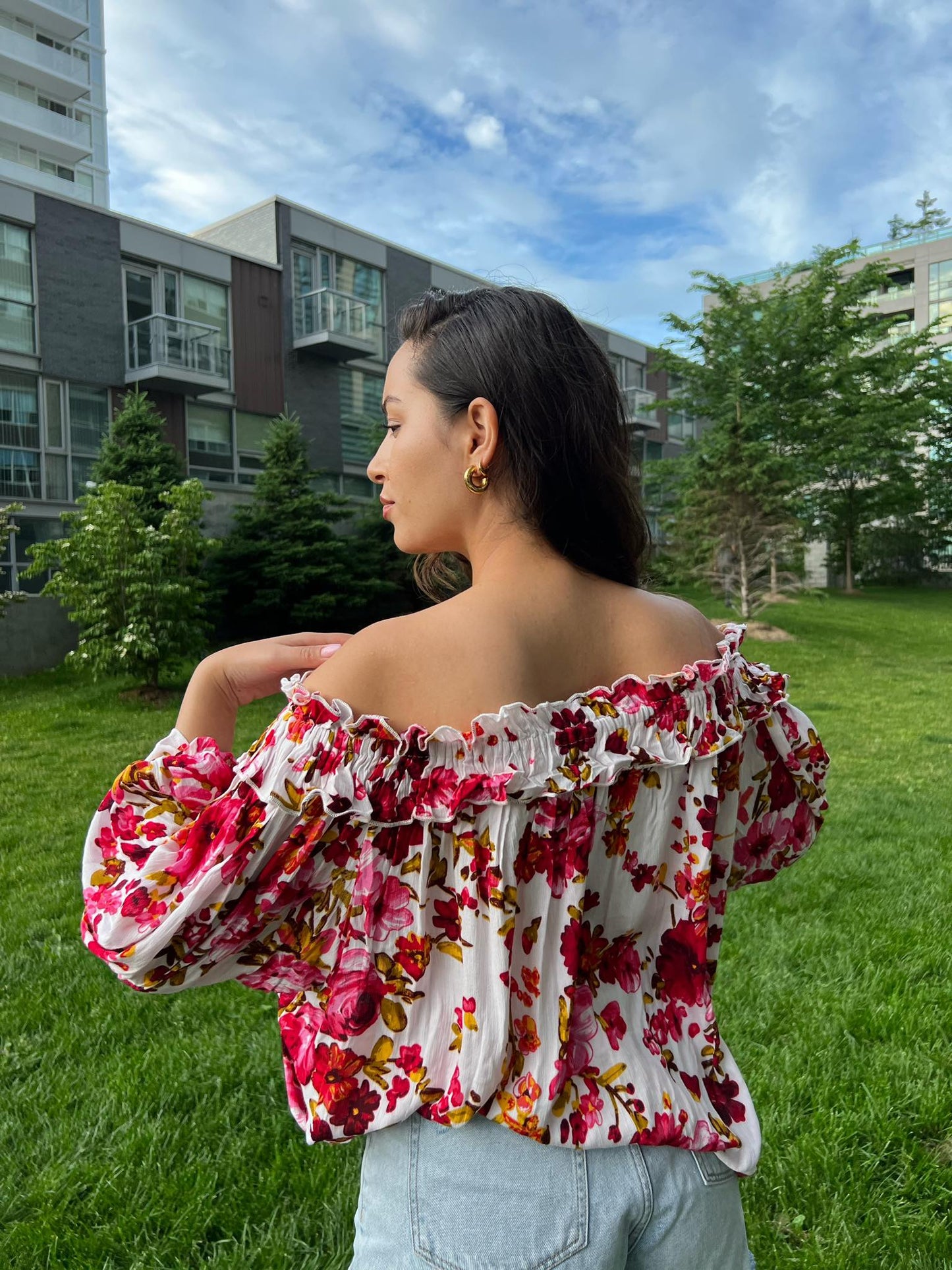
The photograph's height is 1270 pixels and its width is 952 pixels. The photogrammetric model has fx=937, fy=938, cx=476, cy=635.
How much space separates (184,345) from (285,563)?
5626 mm

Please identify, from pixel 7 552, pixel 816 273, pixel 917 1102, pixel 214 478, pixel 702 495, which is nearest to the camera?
pixel 917 1102

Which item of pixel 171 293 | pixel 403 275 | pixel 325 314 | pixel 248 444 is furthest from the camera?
pixel 403 275

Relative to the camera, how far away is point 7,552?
14336 millimetres

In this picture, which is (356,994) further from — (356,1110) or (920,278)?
(920,278)

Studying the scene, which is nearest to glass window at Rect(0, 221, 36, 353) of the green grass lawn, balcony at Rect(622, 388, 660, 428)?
the green grass lawn

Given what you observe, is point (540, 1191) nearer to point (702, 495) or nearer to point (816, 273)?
point (702, 495)

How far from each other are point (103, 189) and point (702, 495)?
43.7 metres

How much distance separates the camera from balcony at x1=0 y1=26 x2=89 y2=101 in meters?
35.5

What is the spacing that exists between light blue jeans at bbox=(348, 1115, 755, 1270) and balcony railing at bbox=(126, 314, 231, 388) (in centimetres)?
1711

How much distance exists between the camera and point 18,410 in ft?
50.8

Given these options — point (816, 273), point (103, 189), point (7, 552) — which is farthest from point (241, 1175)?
point (103, 189)

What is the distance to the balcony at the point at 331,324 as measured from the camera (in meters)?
19.0

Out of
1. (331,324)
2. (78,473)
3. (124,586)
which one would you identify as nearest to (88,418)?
(78,473)

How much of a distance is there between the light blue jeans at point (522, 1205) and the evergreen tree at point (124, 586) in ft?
33.4
